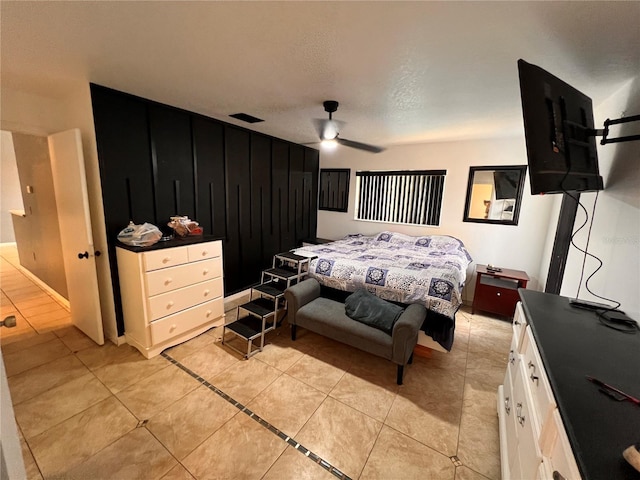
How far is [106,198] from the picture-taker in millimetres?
2299

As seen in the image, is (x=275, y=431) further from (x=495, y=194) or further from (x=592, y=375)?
(x=495, y=194)

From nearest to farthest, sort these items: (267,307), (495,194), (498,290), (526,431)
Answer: (526,431) < (267,307) < (498,290) < (495,194)

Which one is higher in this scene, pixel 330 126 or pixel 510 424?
pixel 330 126

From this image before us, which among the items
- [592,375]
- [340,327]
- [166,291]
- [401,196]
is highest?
[401,196]

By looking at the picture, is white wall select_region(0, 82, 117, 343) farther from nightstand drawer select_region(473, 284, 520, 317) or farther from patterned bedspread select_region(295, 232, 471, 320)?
nightstand drawer select_region(473, 284, 520, 317)

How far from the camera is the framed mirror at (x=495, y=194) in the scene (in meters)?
3.49

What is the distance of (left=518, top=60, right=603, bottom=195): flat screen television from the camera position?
3.97ft

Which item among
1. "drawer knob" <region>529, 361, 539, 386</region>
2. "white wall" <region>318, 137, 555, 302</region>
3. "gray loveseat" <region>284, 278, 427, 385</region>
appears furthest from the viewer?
"white wall" <region>318, 137, 555, 302</region>

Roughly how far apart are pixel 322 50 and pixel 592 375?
198 centimetres

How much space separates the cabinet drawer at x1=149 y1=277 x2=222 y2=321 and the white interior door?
1.98 ft

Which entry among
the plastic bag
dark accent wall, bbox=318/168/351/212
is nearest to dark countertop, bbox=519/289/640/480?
the plastic bag

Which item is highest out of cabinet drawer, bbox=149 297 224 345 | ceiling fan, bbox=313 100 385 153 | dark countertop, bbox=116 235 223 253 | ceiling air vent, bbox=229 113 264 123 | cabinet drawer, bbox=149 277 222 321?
ceiling air vent, bbox=229 113 264 123

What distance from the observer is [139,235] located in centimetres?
223

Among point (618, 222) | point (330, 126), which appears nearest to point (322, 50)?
point (330, 126)
